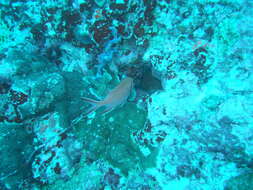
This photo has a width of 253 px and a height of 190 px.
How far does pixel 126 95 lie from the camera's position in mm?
2514

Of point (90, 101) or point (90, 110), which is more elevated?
point (90, 101)

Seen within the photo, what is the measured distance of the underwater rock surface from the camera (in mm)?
1837

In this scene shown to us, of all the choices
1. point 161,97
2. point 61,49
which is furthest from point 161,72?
point 61,49

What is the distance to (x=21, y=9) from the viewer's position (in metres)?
2.87

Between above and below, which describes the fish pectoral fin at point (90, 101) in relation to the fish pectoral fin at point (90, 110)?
above

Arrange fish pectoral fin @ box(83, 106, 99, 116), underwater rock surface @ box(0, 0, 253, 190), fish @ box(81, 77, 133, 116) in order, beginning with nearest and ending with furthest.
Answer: underwater rock surface @ box(0, 0, 253, 190) < fish @ box(81, 77, 133, 116) < fish pectoral fin @ box(83, 106, 99, 116)

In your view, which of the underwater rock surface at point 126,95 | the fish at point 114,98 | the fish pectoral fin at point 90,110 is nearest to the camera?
the underwater rock surface at point 126,95

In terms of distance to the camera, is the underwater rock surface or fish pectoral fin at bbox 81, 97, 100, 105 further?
fish pectoral fin at bbox 81, 97, 100, 105

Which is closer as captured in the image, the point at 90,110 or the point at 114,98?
the point at 114,98

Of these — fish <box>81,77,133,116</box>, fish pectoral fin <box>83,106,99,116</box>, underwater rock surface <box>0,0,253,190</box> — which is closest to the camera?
underwater rock surface <box>0,0,253,190</box>

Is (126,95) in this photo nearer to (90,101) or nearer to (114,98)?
(114,98)

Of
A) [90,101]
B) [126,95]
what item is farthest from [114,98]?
[90,101]

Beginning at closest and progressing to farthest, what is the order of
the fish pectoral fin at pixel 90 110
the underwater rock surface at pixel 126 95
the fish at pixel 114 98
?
1. the underwater rock surface at pixel 126 95
2. the fish at pixel 114 98
3. the fish pectoral fin at pixel 90 110

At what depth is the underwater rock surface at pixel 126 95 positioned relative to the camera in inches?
72.3
